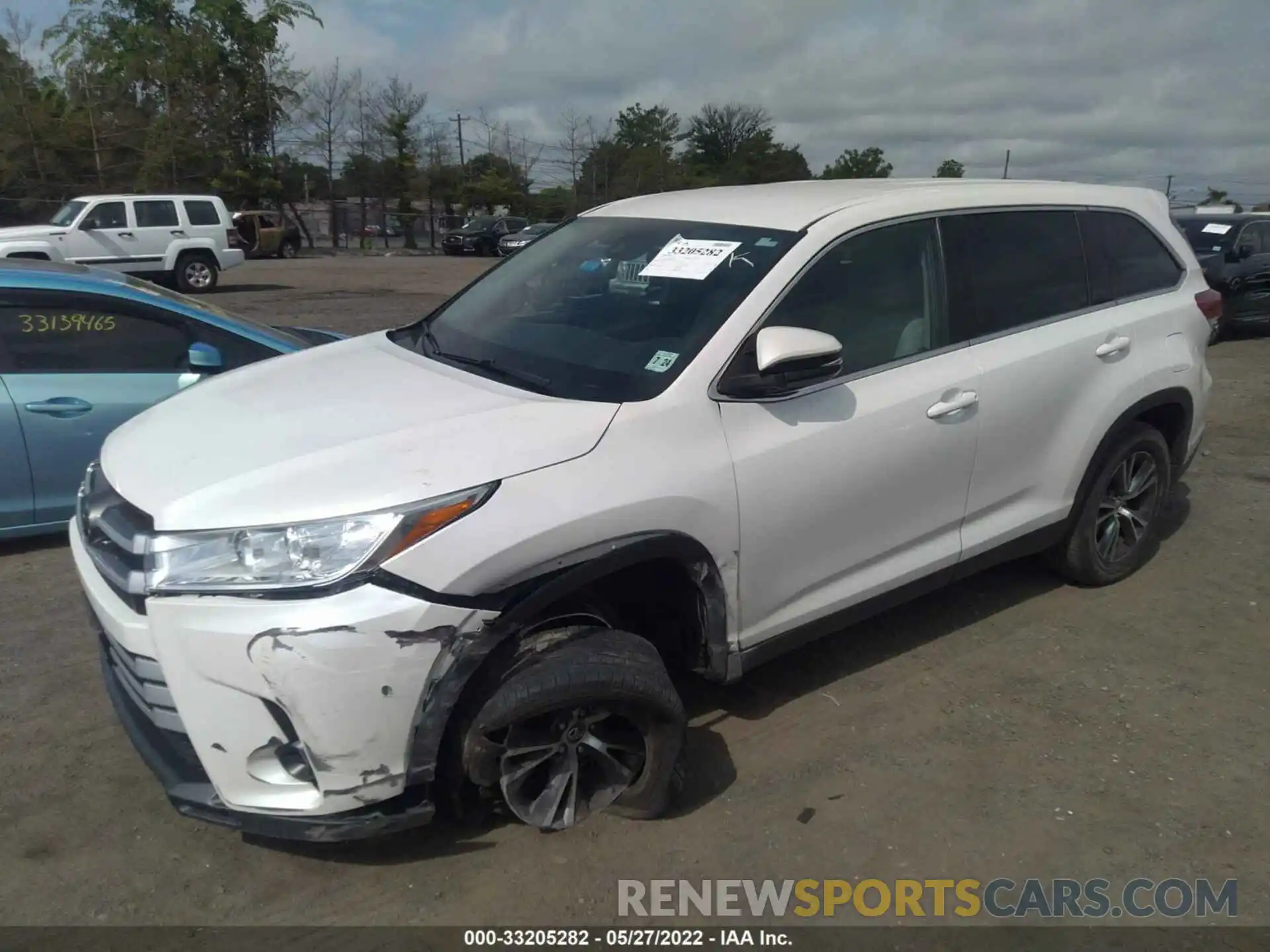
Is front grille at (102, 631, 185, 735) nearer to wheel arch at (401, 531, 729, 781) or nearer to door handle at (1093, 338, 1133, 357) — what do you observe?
wheel arch at (401, 531, 729, 781)

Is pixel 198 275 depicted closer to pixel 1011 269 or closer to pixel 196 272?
pixel 196 272

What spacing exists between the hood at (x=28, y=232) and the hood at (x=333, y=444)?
16.2 m

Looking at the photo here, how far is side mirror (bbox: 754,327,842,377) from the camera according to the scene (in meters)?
3.01

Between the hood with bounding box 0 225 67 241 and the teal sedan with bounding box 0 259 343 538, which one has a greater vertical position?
the hood with bounding box 0 225 67 241

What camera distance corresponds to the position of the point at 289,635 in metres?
2.40

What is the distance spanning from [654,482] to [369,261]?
114ft

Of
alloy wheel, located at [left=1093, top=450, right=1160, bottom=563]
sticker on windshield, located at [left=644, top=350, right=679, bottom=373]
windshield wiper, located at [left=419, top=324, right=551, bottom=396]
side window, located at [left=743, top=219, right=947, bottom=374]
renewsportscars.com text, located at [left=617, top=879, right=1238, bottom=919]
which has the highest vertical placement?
side window, located at [left=743, top=219, right=947, bottom=374]

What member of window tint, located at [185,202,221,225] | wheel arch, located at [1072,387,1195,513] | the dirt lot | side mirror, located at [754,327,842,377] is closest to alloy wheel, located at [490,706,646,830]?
the dirt lot

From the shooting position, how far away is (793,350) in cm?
301

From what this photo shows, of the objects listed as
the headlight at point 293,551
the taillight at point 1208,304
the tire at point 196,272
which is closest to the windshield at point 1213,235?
the taillight at point 1208,304

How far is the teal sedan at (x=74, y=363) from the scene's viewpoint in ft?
15.7

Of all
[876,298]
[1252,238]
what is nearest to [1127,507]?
[876,298]

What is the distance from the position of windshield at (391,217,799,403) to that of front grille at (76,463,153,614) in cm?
112

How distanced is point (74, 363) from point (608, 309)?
9.97 feet
